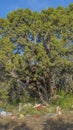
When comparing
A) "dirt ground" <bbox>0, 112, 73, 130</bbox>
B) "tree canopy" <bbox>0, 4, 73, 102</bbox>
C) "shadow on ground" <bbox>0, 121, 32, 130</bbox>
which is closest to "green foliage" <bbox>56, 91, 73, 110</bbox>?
"tree canopy" <bbox>0, 4, 73, 102</bbox>

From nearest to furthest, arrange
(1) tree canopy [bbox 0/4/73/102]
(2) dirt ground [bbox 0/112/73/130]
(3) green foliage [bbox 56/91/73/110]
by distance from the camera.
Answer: (2) dirt ground [bbox 0/112/73/130]
(3) green foliage [bbox 56/91/73/110]
(1) tree canopy [bbox 0/4/73/102]

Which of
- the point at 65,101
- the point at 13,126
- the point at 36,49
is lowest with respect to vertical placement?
the point at 13,126

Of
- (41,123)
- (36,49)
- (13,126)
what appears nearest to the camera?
(13,126)

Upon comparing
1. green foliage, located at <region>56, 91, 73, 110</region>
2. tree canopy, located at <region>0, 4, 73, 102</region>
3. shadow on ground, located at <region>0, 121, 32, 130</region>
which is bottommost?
shadow on ground, located at <region>0, 121, 32, 130</region>

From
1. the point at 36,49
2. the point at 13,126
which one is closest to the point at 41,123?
the point at 13,126

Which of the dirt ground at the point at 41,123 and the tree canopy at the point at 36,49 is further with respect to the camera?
the tree canopy at the point at 36,49

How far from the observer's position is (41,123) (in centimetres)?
893

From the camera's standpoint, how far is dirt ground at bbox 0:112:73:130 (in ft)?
27.7

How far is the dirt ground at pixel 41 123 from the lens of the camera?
27.7 ft

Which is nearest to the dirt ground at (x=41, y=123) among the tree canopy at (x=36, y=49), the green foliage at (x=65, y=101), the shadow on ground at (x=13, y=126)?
the shadow on ground at (x=13, y=126)

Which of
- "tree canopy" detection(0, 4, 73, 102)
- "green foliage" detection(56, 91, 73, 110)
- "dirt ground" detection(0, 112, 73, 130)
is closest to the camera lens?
"dirt ground" detection(0, 112, 73, 130)

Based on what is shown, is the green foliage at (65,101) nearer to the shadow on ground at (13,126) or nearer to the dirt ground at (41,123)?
the dirt ground at (41,123)

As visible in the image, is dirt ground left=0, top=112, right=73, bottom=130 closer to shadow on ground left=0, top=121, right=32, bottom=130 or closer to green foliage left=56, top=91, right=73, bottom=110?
shadow on ground left=0, top=121, right=32, bottom=130

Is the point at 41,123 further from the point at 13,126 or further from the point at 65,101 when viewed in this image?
the point at 65,101
